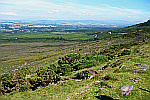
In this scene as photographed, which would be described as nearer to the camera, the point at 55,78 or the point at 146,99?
the point at 146,99

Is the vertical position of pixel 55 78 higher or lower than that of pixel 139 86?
lower

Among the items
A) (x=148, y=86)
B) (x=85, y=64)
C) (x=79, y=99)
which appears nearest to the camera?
(x=79, y=99)

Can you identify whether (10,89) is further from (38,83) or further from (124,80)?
(124,80)

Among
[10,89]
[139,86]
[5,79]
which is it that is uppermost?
[139,86]

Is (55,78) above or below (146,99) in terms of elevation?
below

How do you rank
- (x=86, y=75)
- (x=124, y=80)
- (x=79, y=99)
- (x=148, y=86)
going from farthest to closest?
(x=86, y=75), (x=124, y=80), (x=148, y=86), (x=79, y=99)

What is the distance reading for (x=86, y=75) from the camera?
17.7 m

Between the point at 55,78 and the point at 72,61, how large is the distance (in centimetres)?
1085

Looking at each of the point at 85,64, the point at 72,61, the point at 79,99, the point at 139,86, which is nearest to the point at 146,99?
the point at 139,86

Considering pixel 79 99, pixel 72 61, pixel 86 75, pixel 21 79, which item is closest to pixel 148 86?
pixel 79 99

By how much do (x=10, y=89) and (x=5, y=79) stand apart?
1.39 m

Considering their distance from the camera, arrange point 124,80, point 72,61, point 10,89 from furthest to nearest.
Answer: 1. point 72,61
2. point 10,89
3. point 124,80

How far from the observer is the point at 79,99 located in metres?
10.5

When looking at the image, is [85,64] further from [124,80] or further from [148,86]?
[148,86]
